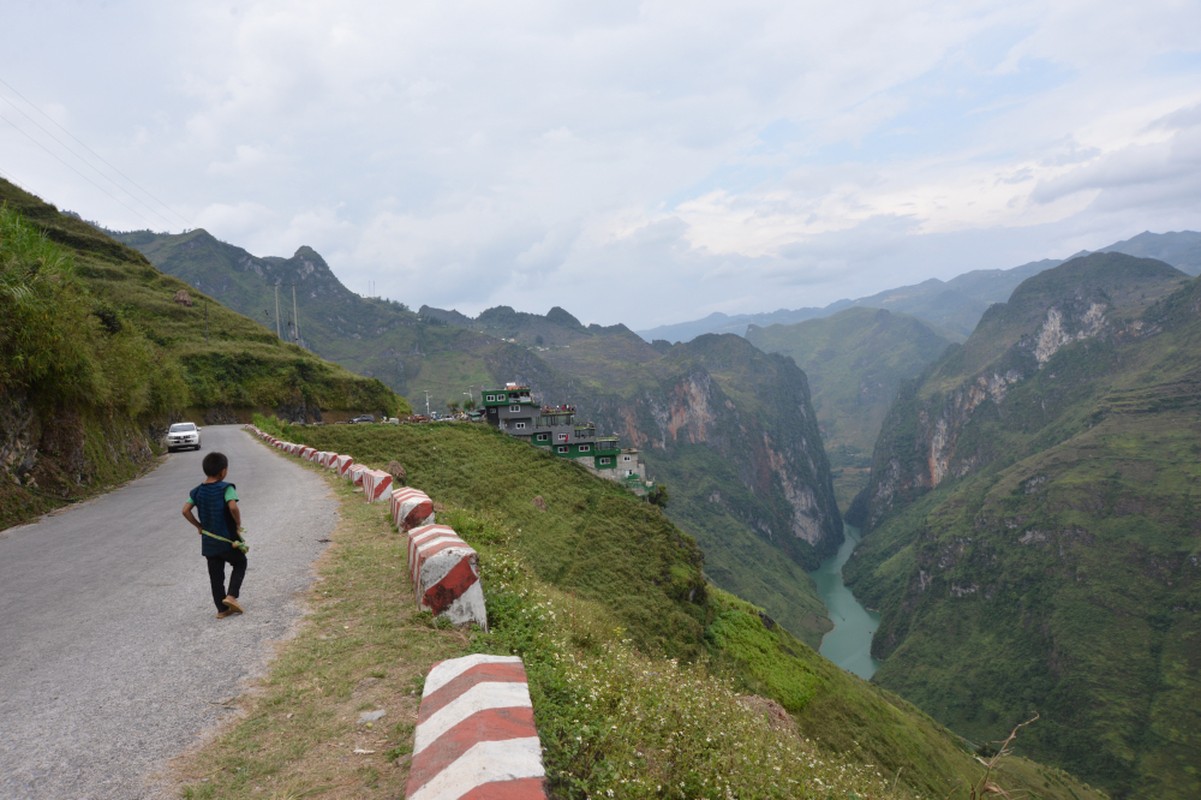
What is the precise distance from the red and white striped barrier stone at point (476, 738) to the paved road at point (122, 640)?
2105 millimetres

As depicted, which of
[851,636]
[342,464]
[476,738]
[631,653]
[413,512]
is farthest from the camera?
[851,636]

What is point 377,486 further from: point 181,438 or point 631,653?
point 181,438

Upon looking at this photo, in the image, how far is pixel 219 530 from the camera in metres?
8.30

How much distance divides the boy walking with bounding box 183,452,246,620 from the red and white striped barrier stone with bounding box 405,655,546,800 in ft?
15.4

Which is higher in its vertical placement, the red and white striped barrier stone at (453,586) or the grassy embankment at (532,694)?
the red and white striped barrier stone at (453,586)

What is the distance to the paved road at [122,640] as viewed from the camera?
16.4 ft

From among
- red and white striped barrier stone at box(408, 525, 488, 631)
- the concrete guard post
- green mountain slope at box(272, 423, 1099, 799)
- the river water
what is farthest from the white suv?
the river water

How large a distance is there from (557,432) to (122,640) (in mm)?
70149

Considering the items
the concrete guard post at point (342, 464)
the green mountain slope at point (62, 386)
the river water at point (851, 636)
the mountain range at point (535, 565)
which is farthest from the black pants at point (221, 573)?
the river water at point (851, 636)

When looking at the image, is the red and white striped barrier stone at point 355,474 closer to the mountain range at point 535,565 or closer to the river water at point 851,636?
the mountain range at point 535,565

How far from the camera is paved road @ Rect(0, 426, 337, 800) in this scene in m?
5.00

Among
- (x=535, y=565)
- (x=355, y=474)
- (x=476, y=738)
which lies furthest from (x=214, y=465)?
(x=535, y=565)

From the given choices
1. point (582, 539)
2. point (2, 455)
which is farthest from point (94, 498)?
point (582, 539)

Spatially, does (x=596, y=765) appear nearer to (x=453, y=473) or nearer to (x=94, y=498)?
(x=94, y=498)
